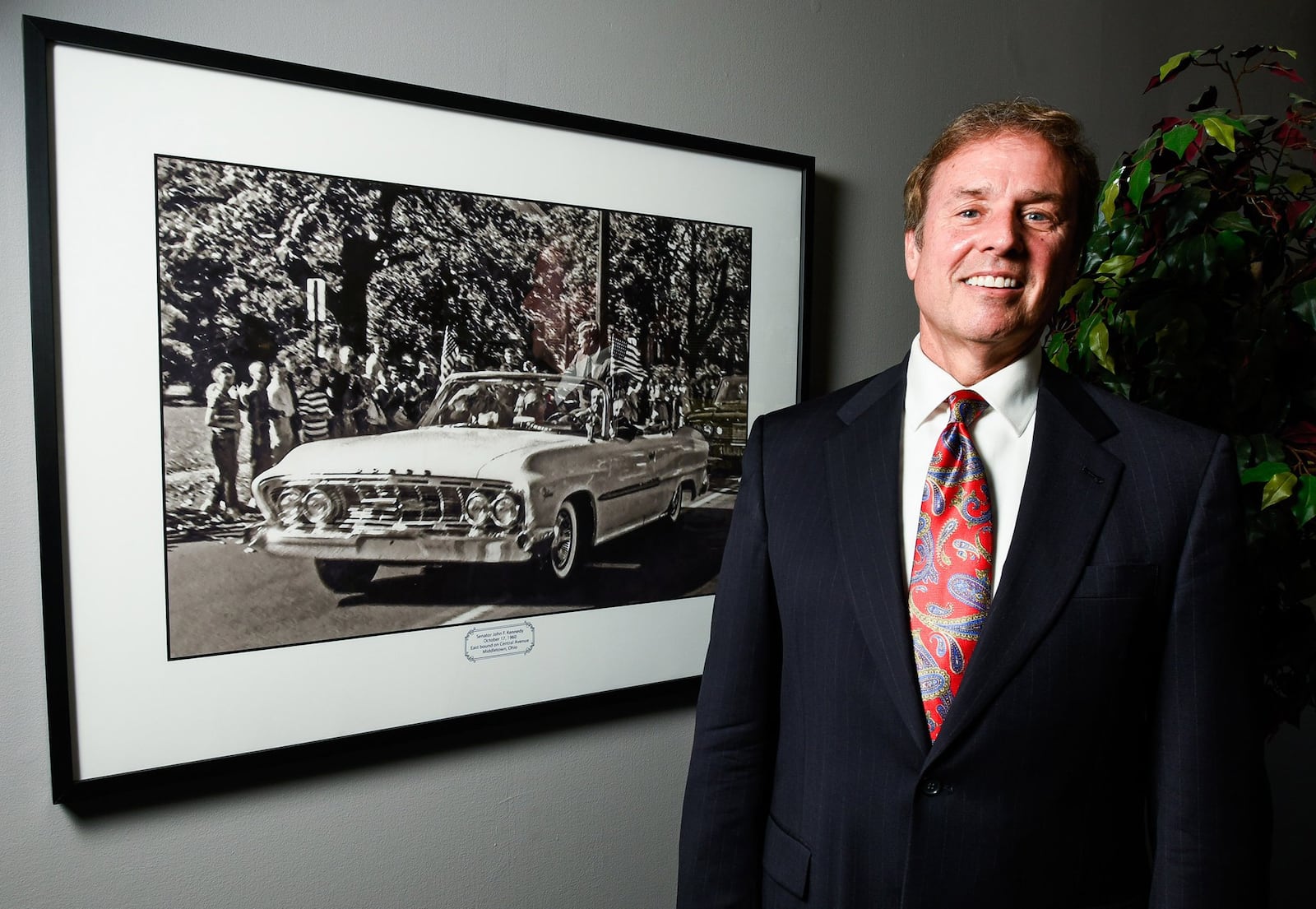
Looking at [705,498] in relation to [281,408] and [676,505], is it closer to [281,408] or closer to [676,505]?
[676,505]

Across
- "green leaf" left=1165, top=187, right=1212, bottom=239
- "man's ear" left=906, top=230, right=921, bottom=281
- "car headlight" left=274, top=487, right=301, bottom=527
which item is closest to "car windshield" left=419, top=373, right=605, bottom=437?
"car headlight" left=274, top=487, right=301, bottom=527

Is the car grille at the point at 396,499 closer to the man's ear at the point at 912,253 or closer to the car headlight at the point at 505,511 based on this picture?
the car headlight at the point at 505,511

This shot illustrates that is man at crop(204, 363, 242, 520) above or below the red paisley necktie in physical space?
above

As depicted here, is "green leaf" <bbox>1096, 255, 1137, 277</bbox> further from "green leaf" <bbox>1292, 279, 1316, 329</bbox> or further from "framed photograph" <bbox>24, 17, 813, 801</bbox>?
"framed photograph" <bbox>24, 17, 813, 801</bbox>

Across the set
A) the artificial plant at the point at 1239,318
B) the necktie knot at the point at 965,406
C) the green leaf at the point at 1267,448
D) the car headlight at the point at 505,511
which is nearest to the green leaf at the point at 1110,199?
the artificial plant at the point at 1239,318

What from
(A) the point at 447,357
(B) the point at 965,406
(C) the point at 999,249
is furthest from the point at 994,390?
(A) the point at 447,357

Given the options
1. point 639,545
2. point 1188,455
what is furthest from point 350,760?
point 1188,455

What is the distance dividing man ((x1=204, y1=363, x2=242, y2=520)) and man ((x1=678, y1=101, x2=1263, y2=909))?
2.37 ft

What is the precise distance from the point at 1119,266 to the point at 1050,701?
0.91 metres

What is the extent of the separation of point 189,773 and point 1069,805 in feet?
3.93

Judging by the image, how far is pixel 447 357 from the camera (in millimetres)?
1367

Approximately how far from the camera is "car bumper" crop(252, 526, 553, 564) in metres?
1.25

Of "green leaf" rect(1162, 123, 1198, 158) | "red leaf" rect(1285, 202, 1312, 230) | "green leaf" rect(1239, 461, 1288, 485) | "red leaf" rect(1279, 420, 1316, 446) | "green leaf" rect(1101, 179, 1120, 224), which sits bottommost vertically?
"green leaf" rect(1239, 461, 1288, 485)

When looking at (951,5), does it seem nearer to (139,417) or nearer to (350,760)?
(139,417)
